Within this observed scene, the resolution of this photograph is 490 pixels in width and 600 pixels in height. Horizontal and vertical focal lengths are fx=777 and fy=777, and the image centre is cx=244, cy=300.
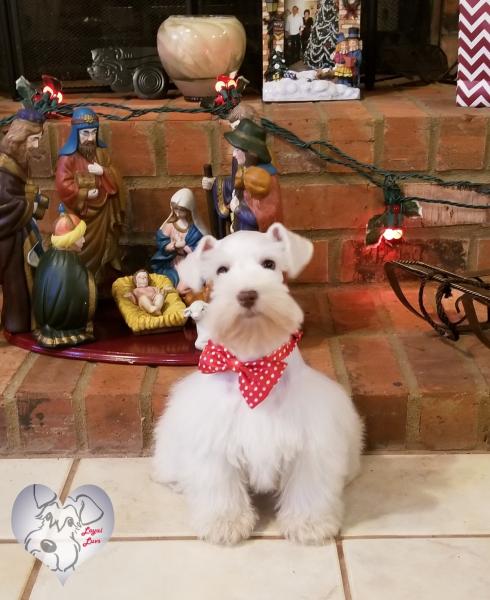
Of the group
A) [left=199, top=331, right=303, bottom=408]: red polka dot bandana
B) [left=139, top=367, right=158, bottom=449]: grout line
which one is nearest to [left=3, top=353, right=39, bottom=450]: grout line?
[left=139, top=367, right=158, bottom=449]: grout line

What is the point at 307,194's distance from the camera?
1683 mm

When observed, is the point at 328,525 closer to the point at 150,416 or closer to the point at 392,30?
the point at 150,416

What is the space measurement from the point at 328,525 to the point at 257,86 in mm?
1226

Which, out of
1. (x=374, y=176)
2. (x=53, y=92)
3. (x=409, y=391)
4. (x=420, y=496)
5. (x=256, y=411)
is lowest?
(x=420, y=496)

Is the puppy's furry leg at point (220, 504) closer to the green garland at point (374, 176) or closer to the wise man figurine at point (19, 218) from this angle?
the wise man figurine at point (19, 218)

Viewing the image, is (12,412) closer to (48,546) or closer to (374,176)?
(48,546)

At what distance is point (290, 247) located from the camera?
1113mm

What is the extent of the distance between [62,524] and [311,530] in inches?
14.9

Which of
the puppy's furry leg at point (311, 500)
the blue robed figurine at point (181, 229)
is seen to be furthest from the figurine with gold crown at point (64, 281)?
the puppy's furry leg at point (311, 500)

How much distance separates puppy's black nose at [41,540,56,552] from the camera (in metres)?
1.16

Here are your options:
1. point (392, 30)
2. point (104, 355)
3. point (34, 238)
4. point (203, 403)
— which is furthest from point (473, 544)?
point (392, 30)

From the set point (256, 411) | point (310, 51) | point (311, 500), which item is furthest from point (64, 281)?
point (310, 51)

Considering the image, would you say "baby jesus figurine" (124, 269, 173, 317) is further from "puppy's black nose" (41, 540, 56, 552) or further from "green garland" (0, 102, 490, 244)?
"puppy's black nose" (41, 540, 56, 552)

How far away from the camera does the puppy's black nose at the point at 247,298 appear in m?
1.02
